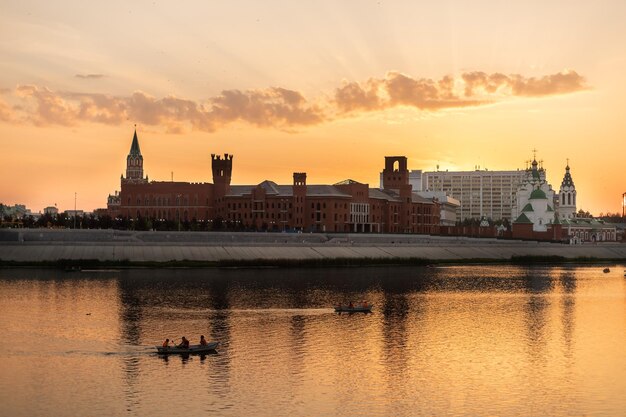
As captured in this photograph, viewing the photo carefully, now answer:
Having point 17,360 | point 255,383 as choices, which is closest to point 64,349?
point 17,360

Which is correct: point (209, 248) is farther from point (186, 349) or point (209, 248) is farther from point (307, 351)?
point (186, 349)

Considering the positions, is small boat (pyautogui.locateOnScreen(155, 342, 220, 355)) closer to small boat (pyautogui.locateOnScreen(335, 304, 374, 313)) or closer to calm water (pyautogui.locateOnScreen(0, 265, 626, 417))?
calm water (pyautogui.locateOnScreen(0, 265, 626, 417))

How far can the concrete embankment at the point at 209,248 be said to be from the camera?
511 ft

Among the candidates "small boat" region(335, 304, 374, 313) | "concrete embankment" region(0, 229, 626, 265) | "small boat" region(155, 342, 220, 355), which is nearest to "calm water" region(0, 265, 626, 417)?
"small boat" region(155, 342, 220, 355)

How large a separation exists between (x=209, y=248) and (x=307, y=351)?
102 metres

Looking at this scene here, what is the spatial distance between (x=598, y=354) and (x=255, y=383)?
29893mm

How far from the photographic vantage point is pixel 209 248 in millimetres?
169625

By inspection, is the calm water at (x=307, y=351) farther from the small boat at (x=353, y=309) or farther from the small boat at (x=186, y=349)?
the small boat at (x=353, y=309)

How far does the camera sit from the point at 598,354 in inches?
2795

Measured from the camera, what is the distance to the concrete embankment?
511 ft

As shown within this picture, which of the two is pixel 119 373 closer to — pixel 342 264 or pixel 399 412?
pixel 399 412

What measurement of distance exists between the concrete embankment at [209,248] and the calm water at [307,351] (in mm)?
30032

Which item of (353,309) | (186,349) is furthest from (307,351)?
(353,309)

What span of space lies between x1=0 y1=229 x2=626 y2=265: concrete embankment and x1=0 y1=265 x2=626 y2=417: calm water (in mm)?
30032
